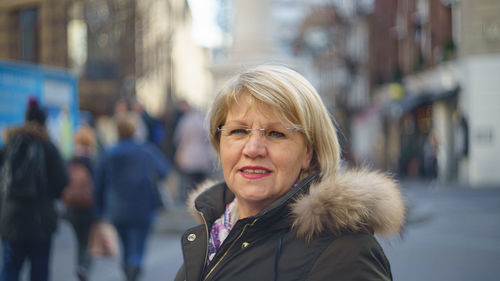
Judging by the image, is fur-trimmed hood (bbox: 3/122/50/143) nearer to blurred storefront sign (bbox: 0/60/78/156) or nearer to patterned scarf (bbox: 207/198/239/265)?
patterned scarf (bbox: 207/198/239/265)

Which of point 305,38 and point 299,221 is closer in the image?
point 299,221

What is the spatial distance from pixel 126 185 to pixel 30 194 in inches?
47.7

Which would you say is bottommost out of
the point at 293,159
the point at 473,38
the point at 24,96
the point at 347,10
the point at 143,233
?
the point at 143,233

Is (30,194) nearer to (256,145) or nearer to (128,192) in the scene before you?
(128,192)

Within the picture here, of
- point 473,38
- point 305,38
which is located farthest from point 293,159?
point 305,38

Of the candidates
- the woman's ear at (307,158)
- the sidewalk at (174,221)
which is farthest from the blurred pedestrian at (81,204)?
the woman's ear at (307,158)

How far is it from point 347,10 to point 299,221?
2833 centimetres

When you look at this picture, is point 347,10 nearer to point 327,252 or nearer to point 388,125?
point 388,125

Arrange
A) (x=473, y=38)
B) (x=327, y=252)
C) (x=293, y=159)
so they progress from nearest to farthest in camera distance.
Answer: (x=327, y=252)
(x=293, y=159)
(x=473, y=38)

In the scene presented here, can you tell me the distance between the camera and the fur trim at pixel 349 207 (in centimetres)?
176

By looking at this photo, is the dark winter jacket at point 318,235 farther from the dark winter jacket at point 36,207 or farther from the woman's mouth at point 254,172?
the dark winter jacket at point 36,207

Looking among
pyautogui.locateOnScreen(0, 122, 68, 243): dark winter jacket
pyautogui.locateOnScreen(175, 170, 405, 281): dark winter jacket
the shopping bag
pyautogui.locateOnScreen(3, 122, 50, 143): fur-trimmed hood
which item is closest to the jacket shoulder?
pyautogui.locateOnScreen(175, 170, 405, 281): dark winter jacket

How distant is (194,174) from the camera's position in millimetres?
10102

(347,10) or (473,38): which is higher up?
(347,10)
